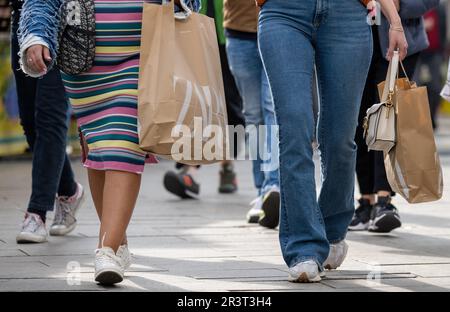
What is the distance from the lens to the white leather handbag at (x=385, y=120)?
17.0 ft

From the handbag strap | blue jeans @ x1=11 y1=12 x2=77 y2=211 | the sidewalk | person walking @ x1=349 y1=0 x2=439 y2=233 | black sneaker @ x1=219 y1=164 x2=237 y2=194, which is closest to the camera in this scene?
the sidewalk

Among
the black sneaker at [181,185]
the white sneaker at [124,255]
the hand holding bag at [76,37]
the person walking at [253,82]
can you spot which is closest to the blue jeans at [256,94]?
the person walking at [253,82]

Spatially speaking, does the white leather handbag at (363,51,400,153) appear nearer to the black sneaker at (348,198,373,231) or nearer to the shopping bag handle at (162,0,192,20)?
the shopping bag handle at (162,0,192,20)

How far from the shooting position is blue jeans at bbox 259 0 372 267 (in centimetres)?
492

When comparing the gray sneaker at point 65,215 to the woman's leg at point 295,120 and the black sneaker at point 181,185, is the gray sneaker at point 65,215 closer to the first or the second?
the black sneaker at point 181,185

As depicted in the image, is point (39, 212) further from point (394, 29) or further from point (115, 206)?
point (394, 29)

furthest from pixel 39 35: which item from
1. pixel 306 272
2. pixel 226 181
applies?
pixel 226 181

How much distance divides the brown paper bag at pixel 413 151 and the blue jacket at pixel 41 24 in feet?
3.47

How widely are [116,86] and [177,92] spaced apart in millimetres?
344

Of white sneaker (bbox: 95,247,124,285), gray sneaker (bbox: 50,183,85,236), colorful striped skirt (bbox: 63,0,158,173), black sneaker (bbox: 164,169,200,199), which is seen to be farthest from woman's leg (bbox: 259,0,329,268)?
black sneaker (bbox: 164,169,200,199)

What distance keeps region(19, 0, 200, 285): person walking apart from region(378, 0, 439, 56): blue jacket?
1.88m

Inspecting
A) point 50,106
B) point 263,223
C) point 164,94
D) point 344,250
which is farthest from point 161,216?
point 164,94

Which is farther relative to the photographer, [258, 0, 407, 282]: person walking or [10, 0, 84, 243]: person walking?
[10, 0, 84, 243]: person walking
